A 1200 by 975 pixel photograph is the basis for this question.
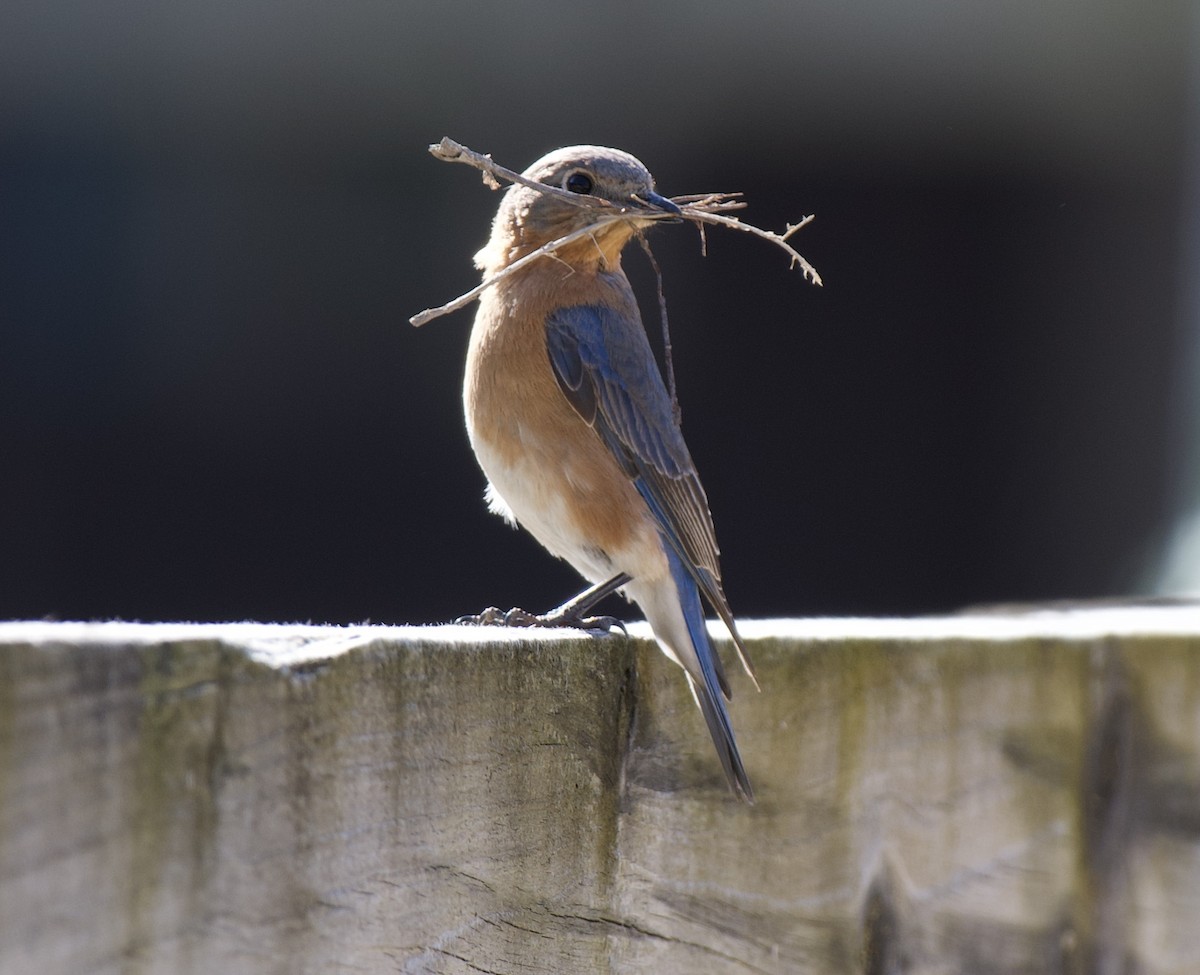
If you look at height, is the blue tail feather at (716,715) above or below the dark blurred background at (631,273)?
below

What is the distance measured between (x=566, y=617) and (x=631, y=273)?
384 cm

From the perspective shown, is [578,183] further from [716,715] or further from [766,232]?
[716,715]

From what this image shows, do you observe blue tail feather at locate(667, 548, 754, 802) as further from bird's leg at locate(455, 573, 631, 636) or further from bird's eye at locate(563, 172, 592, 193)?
bird's eye at locate(563, 172, 592, 193)

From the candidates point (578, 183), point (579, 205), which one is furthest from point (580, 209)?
point (579, 205)

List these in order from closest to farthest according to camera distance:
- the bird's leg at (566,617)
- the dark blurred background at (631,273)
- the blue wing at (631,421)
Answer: the bird's leg at (566,617) → the blue wing at (631,421) → the dark blurred background at (631,273)

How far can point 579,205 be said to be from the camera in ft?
10.1

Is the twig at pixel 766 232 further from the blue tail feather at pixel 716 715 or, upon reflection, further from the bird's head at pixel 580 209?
the blue tail feather at pixel 716 715

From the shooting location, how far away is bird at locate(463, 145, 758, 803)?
3346 millimetres

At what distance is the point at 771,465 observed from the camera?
24.4 feet

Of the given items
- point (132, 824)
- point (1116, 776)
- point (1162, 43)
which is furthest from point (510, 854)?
point (1162, 43)

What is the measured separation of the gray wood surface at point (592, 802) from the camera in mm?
1423

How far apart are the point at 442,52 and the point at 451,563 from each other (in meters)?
2.36

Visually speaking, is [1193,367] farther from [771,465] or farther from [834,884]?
[834,884]

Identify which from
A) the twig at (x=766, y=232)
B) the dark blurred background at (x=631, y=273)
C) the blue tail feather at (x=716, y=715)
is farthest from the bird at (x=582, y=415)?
the dark blurred background at (x=631, y=273)
